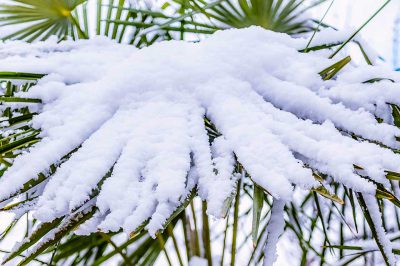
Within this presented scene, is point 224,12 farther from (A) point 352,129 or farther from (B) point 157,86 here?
(A) point 352,129

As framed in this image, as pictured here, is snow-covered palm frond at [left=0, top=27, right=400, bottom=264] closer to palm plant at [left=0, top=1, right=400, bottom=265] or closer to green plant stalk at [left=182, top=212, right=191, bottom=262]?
palm plant at [left=0, top=1, right=400, bottom=265]

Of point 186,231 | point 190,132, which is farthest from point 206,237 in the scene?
point 190,132

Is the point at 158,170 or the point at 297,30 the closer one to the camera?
the point at 158,170

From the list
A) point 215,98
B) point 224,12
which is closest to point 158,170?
point 215,98

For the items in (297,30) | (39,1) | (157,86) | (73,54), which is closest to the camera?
(157,86)

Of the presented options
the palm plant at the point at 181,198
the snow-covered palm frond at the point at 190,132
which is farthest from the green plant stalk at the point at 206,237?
the snow-covered palm frond at the point at 190,132

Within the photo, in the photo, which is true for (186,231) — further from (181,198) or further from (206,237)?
(181,198)

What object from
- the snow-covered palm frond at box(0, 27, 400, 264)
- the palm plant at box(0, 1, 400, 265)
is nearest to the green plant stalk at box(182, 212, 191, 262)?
the palm plant at box(0, 1, 400, 265)

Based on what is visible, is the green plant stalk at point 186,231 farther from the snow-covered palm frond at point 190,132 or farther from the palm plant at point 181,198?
the snow-covered palm frond at point 190,132

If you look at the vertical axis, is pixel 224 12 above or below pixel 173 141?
above
